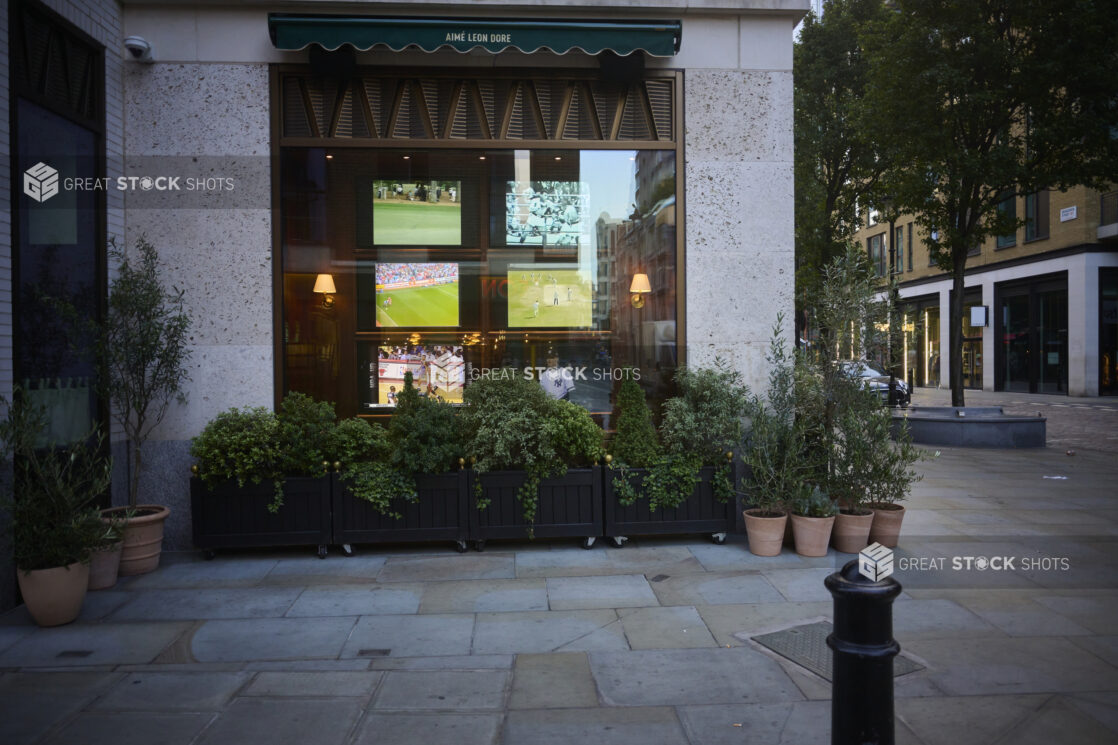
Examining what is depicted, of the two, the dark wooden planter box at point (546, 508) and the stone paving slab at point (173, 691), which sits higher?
the dark wooden planter box at point (546, 508)

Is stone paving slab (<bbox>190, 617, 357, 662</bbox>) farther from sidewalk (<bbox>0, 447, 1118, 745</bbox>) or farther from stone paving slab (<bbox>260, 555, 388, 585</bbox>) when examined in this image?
stone paving slab (<bbox>260, 555, 388, 585</bbox>)

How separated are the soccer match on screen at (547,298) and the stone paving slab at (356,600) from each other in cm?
322

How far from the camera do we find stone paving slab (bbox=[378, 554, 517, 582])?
6125 millimetres

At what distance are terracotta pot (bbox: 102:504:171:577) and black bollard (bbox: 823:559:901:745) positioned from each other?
19.0 ft

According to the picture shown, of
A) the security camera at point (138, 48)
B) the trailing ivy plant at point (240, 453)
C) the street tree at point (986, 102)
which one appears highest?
the street tree at point (986, 102)

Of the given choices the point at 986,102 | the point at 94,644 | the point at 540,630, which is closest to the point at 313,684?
the point at 540,630

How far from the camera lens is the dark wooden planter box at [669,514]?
677cm

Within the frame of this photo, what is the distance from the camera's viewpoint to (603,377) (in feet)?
25.8

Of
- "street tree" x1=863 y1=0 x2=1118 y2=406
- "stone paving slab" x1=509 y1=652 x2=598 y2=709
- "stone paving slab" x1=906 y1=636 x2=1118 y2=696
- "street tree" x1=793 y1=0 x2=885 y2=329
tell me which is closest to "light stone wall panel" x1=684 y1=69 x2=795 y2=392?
"stone paving slab" x1=906 y1=636 x2=1118 y2=696

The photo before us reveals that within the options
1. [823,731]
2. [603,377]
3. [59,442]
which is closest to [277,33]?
[59,442]

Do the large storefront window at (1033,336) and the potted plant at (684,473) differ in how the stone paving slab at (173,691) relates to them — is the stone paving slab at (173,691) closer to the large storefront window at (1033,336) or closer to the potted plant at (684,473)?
the potted plant at (684,473)

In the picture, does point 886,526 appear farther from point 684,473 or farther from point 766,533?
point 684,473

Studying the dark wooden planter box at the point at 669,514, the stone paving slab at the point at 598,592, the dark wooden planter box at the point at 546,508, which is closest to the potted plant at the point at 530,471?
the dark wooden planter box at the point at 546,508

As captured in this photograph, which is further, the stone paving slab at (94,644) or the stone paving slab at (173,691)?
the stone paving slab at (94,644)
